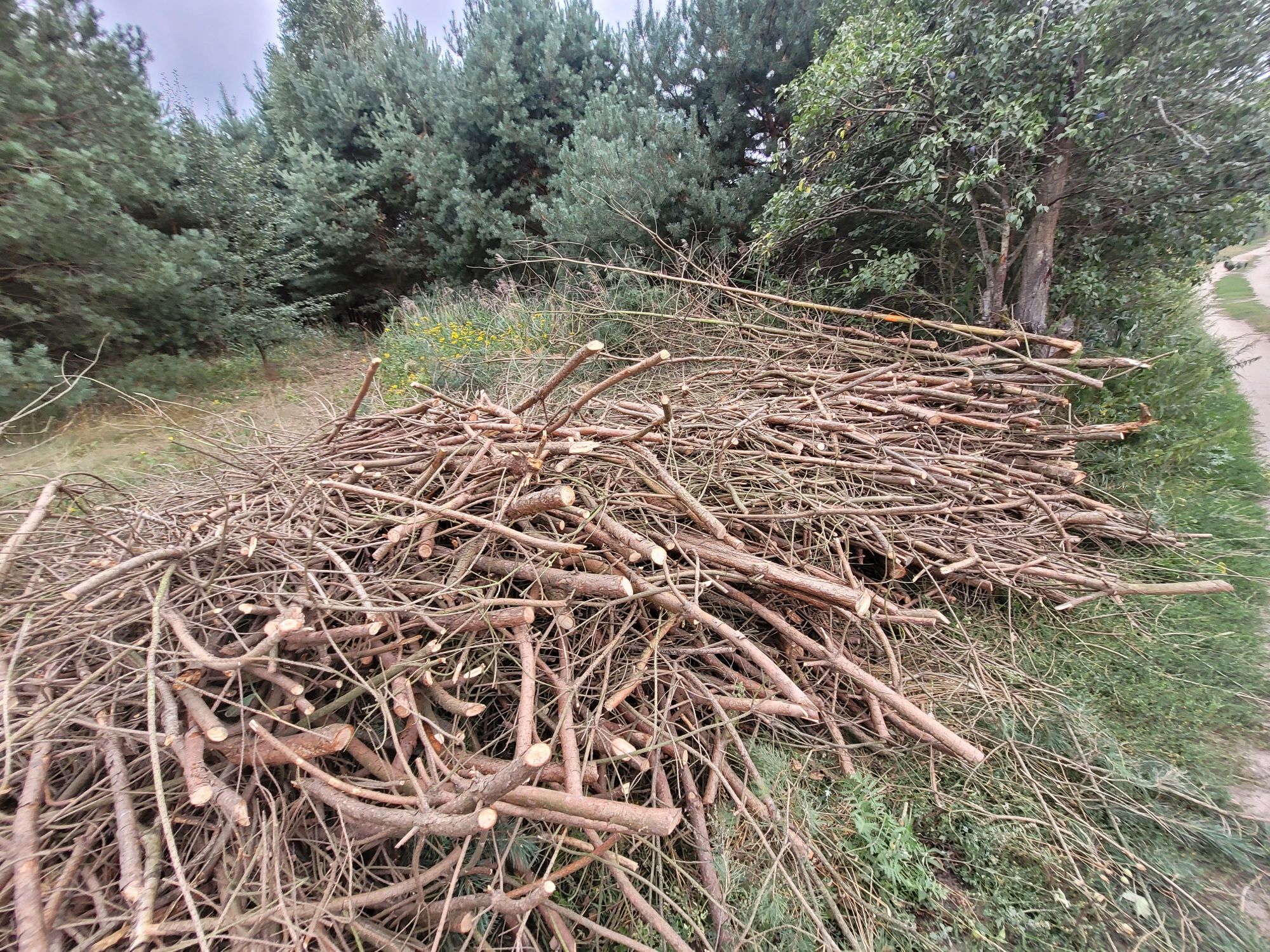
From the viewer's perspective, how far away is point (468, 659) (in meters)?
2.14

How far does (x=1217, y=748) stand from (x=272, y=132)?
1584 cm

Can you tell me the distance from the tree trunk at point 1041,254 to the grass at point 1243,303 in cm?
472

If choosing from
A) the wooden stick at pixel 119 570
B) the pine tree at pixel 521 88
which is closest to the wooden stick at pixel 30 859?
the wooden stick at pixel 119 570

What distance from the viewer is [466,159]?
968 cm

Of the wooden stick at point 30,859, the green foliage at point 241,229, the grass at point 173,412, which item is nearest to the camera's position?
the wooden stick at point 30,859

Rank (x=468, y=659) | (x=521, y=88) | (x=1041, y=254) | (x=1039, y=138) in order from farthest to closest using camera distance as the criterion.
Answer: (x=521, y=88) < (x=1041, y=254) < (x=1039, y=138) < (x=468, y=659)

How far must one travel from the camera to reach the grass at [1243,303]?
909 cm

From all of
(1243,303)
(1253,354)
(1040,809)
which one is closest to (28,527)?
(1040,809)

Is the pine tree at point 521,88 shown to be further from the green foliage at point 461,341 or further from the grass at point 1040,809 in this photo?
the grass at point 1040,809

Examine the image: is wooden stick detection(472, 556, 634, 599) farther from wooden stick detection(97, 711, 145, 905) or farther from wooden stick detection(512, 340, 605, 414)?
wooden stick detection(97, 711, 145, 905)

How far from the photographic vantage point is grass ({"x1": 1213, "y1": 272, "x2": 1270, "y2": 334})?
9094 mm

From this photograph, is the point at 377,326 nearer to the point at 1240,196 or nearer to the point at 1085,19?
the point at 1085,19

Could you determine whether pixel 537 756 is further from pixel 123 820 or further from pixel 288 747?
pixel 123 820

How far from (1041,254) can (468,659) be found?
229 inches
